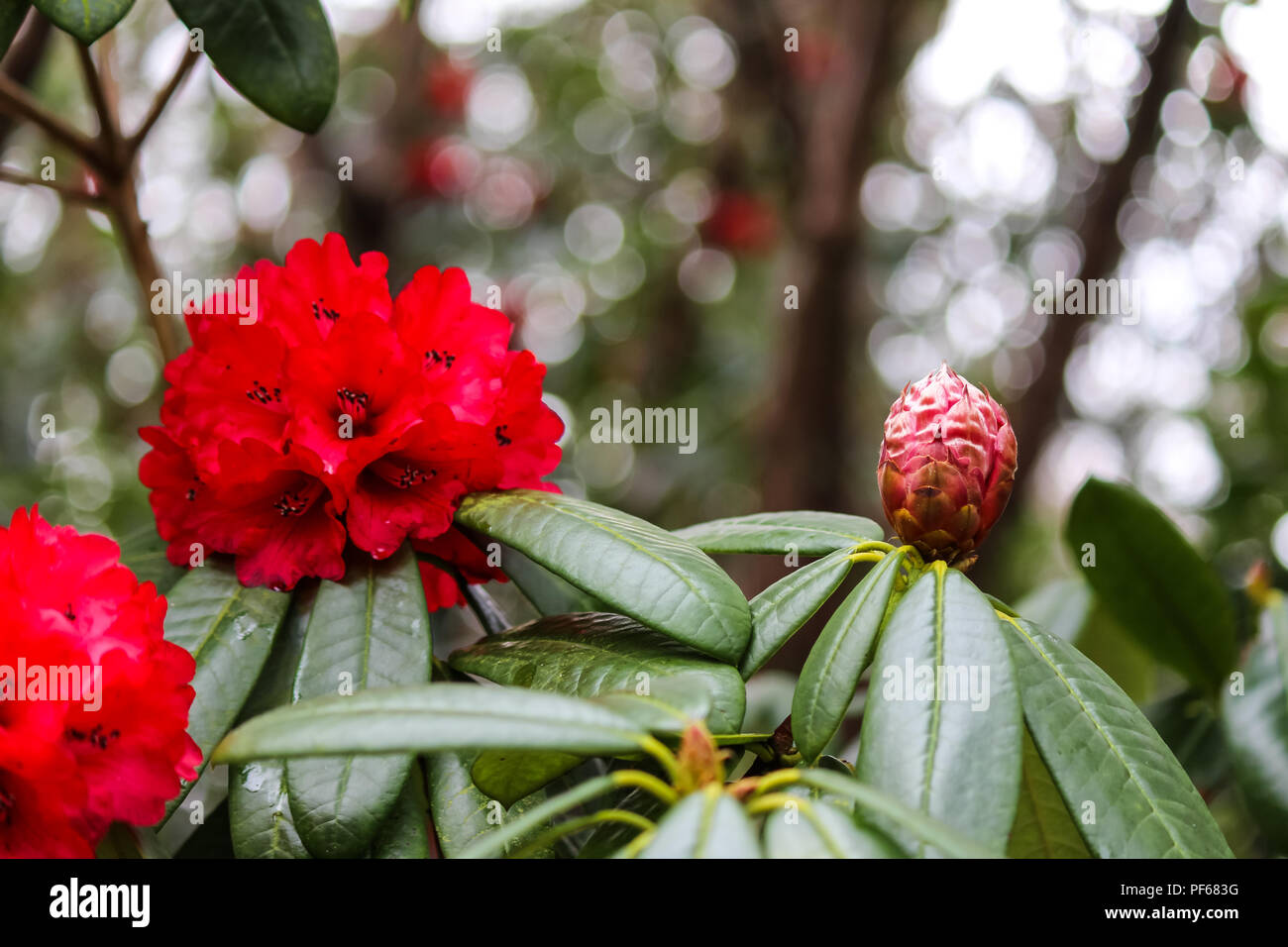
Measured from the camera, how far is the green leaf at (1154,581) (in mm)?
1194

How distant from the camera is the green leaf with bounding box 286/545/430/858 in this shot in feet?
2.29

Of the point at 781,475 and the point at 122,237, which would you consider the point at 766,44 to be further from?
the point at 122,237

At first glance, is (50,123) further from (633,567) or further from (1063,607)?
(1063,607)

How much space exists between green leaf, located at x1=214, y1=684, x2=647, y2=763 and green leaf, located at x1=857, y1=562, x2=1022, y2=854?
177mm

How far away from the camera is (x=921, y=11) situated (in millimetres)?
4098

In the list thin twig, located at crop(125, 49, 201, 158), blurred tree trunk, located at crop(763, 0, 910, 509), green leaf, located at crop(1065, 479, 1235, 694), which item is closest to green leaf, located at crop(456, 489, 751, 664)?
green leaf, located at crop(1065, 479, 1235, 694)

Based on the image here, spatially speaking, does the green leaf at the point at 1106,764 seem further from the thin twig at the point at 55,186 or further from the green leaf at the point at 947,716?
the thin twig at the point at 55,186

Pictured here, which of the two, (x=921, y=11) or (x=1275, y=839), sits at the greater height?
(x=921, y=11)

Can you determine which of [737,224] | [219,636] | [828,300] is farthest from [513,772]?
[737,224]

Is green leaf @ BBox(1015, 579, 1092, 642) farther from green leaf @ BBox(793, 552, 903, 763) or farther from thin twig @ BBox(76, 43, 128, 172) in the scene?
thin twig @ BBox(76, 43, 128, 172)

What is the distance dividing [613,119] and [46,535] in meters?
3.92

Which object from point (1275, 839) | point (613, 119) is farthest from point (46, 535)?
point (613, 119)

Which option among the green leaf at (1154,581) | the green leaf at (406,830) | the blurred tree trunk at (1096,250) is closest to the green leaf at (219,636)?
the green leaf at (406,830)

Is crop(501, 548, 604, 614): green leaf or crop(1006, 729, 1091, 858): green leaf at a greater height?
crop(501, 548, 604, 614): green leaf
